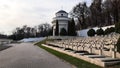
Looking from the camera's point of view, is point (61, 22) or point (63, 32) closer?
point (63, 32)

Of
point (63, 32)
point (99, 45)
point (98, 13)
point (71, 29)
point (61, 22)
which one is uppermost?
point (98, 13)

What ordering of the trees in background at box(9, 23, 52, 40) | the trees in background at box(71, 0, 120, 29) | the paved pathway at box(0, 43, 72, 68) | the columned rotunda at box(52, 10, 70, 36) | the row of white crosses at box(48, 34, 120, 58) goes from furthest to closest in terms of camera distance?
the trees in background at box(9, 23, 52, 40) → the columned rotunda at box(52, 10, 70, 36) → the trees in background at box(71, 0, 120, 29) → the row of white crosses at box(48, 34, 120, 58) → the paved pathway at box(0, 43, 72, 68)

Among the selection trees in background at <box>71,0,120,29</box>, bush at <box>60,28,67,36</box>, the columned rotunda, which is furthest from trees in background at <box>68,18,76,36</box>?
trees in background at <box>71,0,120,29</box>

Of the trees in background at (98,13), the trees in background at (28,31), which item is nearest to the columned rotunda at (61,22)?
the trees in background at (98,13)

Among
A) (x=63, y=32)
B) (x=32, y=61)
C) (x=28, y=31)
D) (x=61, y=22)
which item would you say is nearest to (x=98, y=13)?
(x=63, y=32)

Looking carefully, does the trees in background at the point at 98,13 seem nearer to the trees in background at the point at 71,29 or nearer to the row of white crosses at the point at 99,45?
the trees in background at the point at 71,29

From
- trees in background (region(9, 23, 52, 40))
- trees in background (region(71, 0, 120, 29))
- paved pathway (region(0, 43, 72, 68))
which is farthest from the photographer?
trees in background (region(9, 23, 52, 40))

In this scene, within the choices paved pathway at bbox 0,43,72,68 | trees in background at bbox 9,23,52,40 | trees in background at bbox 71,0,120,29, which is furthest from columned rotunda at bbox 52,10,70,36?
paved pathway at bbox 0,43,72,68

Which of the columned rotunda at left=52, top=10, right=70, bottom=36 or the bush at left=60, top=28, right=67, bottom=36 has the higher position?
the columned rotunda at left=52, top=10, right=70, bottom=36


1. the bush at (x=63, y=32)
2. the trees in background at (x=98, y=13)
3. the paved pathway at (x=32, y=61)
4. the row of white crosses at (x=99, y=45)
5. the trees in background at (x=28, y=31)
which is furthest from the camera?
the trees in background at (x=28, y=31)

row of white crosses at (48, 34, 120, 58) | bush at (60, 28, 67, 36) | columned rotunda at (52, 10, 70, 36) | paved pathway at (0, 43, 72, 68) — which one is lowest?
paved pathway at (0, 43, 72, 68)

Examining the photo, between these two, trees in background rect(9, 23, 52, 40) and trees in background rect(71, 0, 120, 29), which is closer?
trees in background rect(71, 0, 120, 29)

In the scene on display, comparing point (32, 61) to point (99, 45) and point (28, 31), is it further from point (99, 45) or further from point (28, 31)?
point (28, 31)

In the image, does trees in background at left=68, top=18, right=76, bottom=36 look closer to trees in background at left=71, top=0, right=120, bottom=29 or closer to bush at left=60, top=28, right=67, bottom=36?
bush at left=60, top=28, right=67, bottom=36
